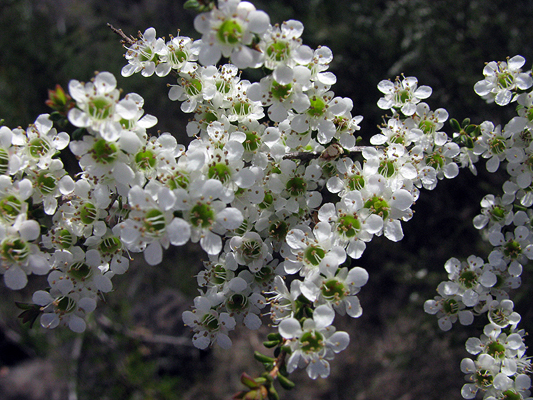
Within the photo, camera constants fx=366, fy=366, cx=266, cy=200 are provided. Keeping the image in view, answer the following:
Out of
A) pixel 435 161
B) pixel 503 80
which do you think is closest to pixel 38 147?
pixel 435 161

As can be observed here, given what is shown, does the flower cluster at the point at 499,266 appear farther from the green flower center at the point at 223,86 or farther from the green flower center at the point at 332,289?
the green flower center at the point at 223,86

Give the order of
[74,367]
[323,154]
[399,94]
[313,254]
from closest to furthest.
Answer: [313,254] → [323,154] → [399,94] → [74,367]

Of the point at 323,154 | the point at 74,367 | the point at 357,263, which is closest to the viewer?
the point at 323,154

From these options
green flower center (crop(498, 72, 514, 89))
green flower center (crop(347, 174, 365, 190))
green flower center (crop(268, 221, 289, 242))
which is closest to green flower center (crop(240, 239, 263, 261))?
green flower center (crop(268, 221, 289, 242))

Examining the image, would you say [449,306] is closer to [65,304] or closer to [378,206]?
[378,206]

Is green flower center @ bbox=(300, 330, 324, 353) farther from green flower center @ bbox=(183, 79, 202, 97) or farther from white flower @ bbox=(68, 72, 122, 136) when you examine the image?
green flower center @ bbox=(183, 79, 202, 97)

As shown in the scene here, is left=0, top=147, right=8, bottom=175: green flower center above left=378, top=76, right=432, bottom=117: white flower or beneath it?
beneath
